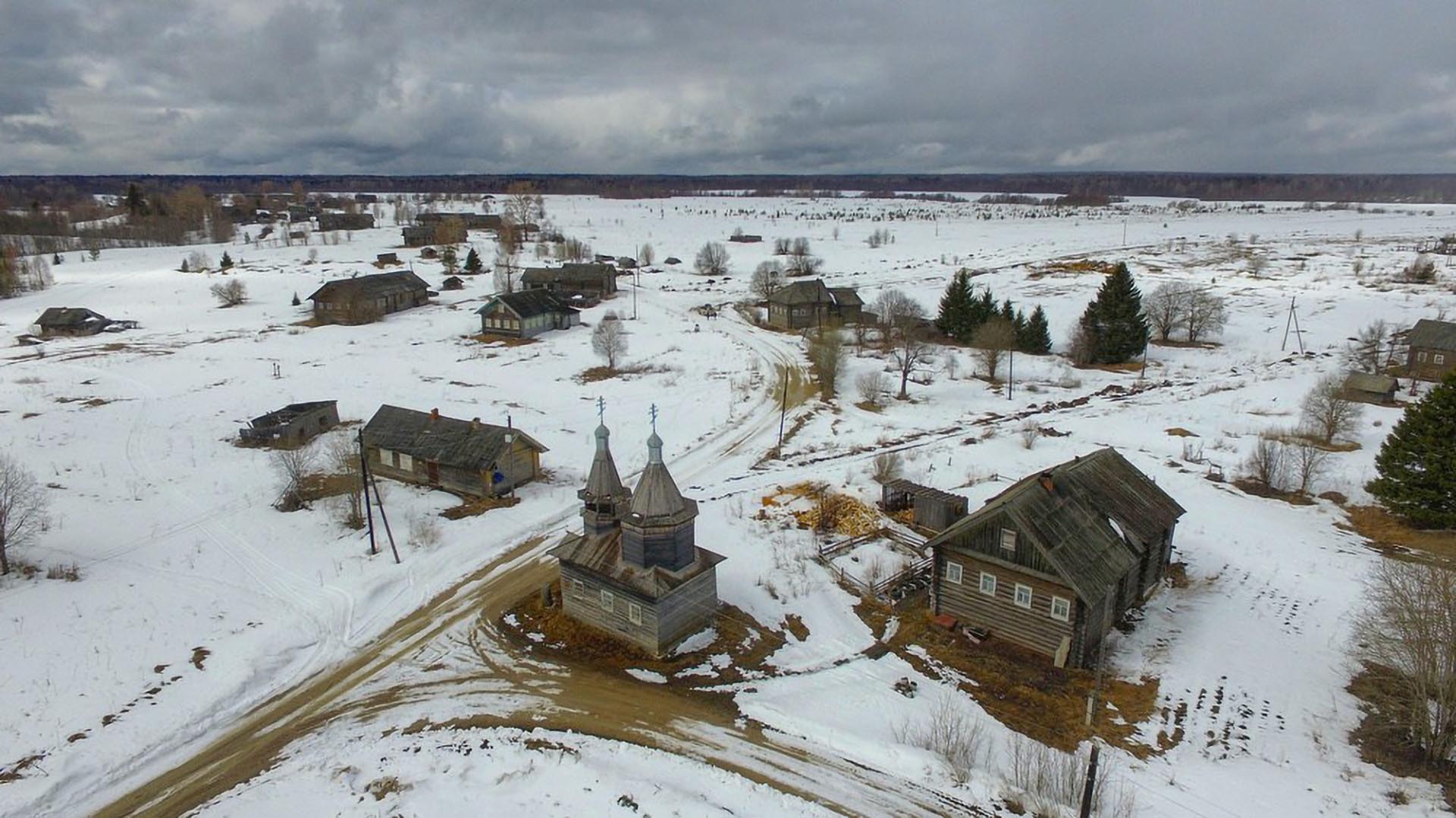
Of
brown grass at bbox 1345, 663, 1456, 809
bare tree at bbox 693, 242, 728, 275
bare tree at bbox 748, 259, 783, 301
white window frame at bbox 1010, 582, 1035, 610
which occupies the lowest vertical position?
brown grass at bbox 1345, 663, 1456, 809

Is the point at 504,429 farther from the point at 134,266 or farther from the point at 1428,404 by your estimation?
the point at 134,266

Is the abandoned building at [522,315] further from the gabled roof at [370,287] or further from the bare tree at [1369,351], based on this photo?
the bare tree at [1369,351]

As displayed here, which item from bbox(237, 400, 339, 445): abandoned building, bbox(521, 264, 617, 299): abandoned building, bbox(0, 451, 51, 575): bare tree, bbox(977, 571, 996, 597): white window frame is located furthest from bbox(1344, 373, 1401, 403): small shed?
bbox(521, 264, 617, 299): abandoned building

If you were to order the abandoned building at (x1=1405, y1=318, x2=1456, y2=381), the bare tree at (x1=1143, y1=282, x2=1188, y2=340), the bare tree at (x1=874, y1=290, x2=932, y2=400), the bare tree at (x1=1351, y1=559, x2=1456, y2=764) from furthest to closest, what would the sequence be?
1. the bare tree at (x1=1143, y1=282, x2=1188, y2=340)
2. the bare tree at (x1=874, y1=290, x2=932, y2=400)
3. the abandoned building at (x1=1405, y1=318, x2=1456, y2=381)
4. the bare tree at (x1=1351, y1=559, x2=1456, y2=764)

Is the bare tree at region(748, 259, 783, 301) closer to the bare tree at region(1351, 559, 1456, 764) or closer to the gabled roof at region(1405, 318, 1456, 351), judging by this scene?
the gabled roof at region(1405, 318, 1456, 351)

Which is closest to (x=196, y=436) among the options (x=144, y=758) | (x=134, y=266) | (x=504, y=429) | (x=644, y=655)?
(x=504, y=429)

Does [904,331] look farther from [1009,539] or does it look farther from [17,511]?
[17,511]

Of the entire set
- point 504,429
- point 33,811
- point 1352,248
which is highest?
point 1352,248

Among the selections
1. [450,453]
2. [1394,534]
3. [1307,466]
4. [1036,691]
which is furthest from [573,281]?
[1036,691]
